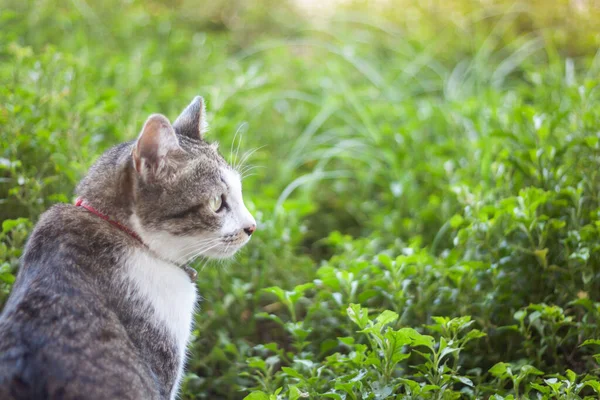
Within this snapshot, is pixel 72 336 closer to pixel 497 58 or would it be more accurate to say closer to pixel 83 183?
pixel 83 183

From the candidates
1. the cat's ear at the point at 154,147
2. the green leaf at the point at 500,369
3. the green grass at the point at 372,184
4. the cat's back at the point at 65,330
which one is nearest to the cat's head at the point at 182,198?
the cat's ear at the point at 154,147

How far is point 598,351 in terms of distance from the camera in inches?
82.9

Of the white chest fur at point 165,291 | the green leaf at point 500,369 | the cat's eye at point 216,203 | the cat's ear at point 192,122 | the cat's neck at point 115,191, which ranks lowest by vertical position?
the green leaf at point 500,369

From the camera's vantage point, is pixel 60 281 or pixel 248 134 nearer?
pixel 60 281

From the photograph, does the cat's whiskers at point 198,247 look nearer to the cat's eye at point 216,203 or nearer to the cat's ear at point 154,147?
the cat's eye at point 216,203

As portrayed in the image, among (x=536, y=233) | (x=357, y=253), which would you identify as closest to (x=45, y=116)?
(x=357, y=253)

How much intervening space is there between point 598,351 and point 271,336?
133 cm

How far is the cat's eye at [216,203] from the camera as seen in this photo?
1.99m

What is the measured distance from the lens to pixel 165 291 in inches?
72.9

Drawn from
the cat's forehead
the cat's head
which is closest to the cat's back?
the cat's head

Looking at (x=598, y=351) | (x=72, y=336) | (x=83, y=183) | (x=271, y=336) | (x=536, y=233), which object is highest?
(x=83, y=183)

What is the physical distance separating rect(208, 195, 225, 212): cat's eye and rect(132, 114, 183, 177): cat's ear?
0.19 m

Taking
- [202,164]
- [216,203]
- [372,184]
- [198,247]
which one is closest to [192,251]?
[198,247]

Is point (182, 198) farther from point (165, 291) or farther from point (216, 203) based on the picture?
point (165, 291)
